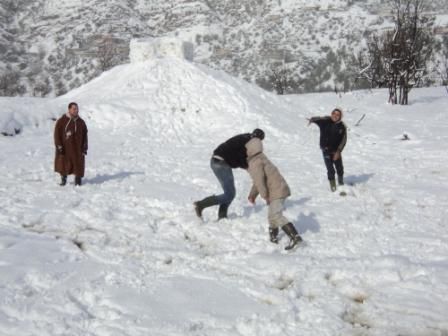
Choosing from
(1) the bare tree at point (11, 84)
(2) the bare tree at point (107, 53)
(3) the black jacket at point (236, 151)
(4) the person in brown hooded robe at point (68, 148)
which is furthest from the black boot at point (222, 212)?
(1) the bare tree at point (11, 84)

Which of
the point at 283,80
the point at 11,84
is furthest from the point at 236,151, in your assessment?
the point at 11,84

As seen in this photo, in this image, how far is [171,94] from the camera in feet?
63.0

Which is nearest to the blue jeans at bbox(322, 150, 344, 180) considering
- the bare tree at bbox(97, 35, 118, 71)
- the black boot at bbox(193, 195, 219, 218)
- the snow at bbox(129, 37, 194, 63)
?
the black boot at bbox(193, 195, 219, 218)

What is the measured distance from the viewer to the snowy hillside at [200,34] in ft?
216

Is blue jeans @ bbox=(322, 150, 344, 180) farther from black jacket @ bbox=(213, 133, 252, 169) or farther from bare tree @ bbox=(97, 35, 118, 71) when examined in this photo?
bare tree @ bbox=(97, 35, 118, 71)

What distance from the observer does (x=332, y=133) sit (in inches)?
378

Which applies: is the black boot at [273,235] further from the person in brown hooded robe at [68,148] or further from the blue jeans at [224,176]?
the person in brown hooded robe at [68,148]

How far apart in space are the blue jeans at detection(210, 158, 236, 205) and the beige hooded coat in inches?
26.6

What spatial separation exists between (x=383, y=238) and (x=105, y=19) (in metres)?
80.9

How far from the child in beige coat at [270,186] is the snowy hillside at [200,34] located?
5616cm

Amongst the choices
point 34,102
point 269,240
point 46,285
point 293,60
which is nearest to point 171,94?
point 34,102

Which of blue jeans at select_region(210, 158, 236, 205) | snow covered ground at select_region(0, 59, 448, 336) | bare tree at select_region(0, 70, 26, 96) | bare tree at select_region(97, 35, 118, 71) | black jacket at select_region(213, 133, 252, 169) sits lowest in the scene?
bare tree at select_region(0, 70, 26, 96)

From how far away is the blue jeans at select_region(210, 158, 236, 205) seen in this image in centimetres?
710

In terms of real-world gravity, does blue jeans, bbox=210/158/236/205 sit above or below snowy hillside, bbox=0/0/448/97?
below
